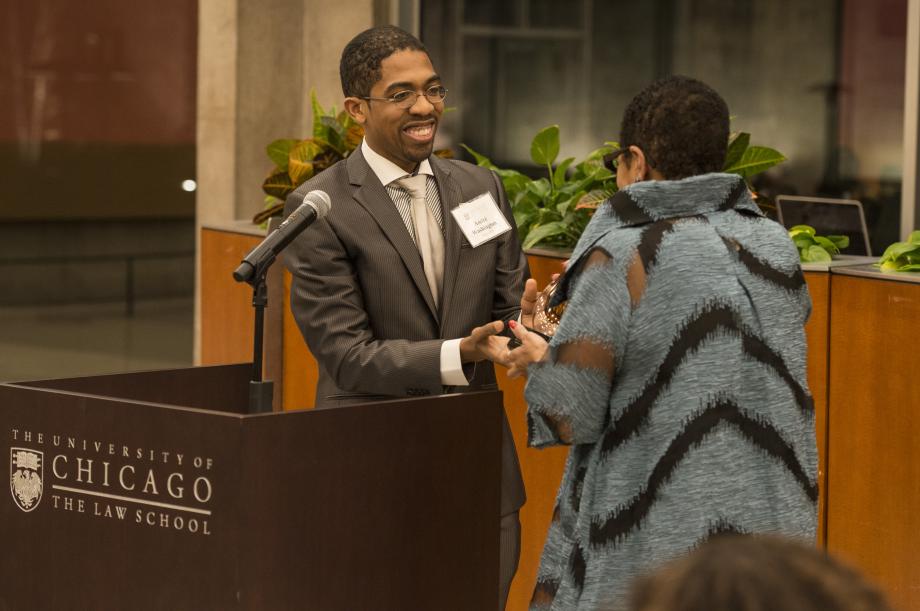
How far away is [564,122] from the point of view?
5867 millimetres

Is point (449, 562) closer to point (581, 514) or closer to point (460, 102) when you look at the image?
point (581, 514)

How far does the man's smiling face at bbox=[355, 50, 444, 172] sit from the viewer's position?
271 cm

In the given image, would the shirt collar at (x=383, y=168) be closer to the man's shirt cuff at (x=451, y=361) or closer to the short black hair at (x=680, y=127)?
the man's shirt cuff at (x=451, y=361)

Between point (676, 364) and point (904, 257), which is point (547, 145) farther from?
point (676, 364)

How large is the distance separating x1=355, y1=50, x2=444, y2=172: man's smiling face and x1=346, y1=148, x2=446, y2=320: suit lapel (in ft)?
0.28

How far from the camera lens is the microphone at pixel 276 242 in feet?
7.53

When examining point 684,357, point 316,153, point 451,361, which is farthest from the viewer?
point 316,153

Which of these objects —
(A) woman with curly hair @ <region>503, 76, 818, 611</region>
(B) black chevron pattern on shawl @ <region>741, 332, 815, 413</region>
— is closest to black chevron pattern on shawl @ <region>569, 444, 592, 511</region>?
(A) woman with curly hair @ <region>503, 76, 818, 611</region>

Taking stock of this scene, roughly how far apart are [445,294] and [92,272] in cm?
645

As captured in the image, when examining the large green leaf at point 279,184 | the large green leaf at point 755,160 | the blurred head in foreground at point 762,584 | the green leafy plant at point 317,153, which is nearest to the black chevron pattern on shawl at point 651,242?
the blurred head in foreground at point 762,584

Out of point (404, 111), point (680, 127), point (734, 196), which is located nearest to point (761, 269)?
point (734, 196)

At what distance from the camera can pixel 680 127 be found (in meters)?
2.02

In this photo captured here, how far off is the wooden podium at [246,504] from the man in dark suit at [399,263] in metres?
0.23

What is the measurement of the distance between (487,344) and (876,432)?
137 centimetres
